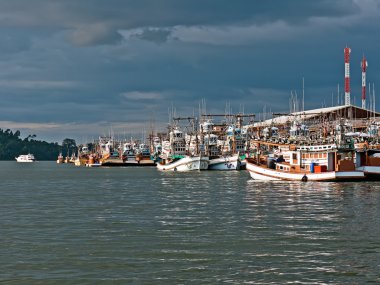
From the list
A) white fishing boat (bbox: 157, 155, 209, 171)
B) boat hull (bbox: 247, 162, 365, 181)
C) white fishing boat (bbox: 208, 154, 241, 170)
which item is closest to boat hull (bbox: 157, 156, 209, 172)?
white fishing boat (bbox: 157, 155, 209, 171)

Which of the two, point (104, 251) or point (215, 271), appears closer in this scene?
point (215, 271)

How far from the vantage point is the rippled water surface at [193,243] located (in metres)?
23.5

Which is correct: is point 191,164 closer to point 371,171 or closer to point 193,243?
point 371,171

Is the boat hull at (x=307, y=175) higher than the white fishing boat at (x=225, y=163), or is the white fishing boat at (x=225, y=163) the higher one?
the white fishing boat at (x=225, y=163)

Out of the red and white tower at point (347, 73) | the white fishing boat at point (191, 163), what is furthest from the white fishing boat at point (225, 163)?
the red and white tower at point (347, 73)

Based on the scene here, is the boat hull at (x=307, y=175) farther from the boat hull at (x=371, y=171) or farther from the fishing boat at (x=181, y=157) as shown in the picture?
the fishing boat at (x=181, y=157)

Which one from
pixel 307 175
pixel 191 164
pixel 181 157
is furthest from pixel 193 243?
pixel 181 157

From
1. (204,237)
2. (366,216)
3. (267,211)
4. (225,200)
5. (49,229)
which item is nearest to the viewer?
(204,237)

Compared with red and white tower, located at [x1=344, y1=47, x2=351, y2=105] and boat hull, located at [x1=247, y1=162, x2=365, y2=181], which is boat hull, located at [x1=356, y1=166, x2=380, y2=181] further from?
red and white tower, located at [x1=344, y1=47, x2=351, y2=105]

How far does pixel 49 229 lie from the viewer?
36.4 meters

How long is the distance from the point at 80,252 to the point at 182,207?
22.9 m

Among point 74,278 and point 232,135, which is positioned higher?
point 232,135

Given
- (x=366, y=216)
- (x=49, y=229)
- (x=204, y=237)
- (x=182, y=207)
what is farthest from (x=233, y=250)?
(x=182, y=207)

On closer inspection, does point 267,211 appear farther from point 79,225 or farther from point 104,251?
point 104,251
